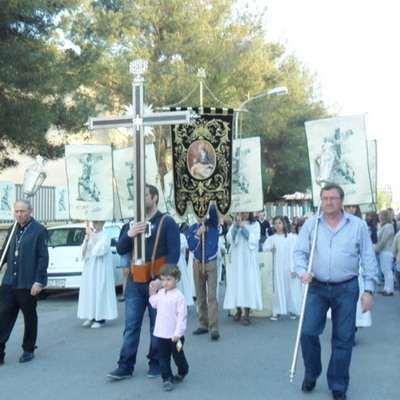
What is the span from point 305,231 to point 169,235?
1.32 meters

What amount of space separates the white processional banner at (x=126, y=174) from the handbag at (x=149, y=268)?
6595mm

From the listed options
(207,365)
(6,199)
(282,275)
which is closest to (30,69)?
(6,199)

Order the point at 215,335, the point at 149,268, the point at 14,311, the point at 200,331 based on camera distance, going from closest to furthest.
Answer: the point at 149,268, the point at 14,311, the point at 215,335, the point at 200,331

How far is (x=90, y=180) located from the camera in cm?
1262

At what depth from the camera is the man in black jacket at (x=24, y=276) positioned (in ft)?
26.2

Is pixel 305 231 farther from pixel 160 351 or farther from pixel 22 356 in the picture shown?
pixel 22 356

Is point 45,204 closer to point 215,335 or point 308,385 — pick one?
point 215,335

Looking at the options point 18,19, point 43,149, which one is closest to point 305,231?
point 18,19

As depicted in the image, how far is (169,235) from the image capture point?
22.9 ft

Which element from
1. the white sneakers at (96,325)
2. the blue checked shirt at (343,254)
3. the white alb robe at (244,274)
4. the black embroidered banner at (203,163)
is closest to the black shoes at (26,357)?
the white sneakers at (96,325)

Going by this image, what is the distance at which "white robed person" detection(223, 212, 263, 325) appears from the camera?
36.5 ft

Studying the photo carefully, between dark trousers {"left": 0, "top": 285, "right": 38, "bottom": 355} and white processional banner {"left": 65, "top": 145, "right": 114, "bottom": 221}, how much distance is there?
4.46 meters

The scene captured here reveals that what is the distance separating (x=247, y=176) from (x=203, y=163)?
1372 millimetres

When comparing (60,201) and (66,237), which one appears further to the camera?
(60,201)
